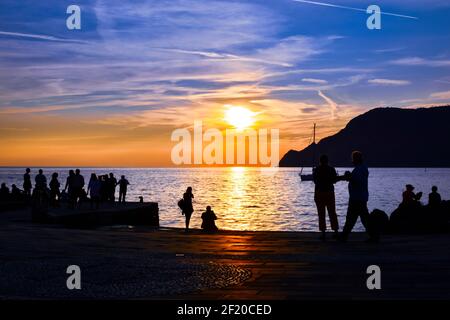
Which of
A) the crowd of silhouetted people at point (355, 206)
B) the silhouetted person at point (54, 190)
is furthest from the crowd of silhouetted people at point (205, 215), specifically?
the silhouetted person at point (54, 190)

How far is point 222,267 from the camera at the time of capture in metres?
10.0

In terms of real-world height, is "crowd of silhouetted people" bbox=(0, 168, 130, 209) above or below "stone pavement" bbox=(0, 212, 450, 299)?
above

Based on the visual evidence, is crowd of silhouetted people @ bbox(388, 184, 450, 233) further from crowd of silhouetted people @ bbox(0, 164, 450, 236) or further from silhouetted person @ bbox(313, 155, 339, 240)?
silhouetted person @ bbox(313, 155, 339, 240)

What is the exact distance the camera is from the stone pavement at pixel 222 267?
7.80 metres

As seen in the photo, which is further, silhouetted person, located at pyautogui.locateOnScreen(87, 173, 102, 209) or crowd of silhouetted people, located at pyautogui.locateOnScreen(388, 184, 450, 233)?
silhouetted person, located at pyautogui.locateOnScreen(87, 173, 102, 209)

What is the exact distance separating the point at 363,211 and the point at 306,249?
1.84 meters

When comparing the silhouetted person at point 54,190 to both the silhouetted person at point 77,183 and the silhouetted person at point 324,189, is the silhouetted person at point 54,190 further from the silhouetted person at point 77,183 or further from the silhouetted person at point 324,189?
the silhouetted person at point 324,189

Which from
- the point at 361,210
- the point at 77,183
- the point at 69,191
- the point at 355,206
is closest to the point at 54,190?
the point at 69,191

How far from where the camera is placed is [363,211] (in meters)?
14.0

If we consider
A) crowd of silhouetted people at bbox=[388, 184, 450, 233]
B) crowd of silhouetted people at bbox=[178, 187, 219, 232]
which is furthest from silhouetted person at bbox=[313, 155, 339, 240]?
crowd of silhouetted people at bbox=[178, 187, 219, 232]

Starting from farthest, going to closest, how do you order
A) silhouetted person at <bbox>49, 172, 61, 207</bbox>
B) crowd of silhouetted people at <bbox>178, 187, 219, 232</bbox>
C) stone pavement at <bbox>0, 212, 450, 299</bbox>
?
silhouetted person at <bbox>49, 172, 61, 207</bbox>, crowd of silhouetted people at <bbox>178, 187, 219, 232</bbox>, stone pavement at <bbox>0, 212, 450, 299</bbox>

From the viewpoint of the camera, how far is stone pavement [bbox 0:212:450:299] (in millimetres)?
7797
